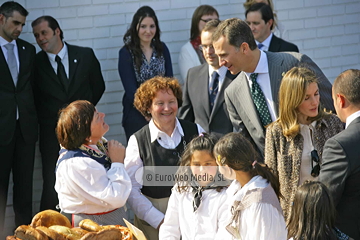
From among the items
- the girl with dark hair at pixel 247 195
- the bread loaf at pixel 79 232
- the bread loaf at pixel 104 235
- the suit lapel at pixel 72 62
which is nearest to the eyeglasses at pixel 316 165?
the girl with dark hair at pixel 247 195

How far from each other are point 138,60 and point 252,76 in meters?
1.92

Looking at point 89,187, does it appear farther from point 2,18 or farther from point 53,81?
point 2,18

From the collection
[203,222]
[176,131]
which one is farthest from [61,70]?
[203,222]

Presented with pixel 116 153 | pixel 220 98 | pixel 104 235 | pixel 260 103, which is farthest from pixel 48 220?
pixel 220 98

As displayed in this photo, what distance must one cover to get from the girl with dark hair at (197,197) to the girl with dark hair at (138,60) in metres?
2.27

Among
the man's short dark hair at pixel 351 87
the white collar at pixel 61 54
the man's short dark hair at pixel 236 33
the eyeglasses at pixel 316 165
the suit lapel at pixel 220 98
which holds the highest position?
the man's short dark hair at pixel 236 33

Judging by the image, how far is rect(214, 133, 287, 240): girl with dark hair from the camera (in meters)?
3.21

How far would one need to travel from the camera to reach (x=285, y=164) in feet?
12.3

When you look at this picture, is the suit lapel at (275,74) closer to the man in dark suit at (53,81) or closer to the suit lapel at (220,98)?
the suit lapel at (220,98)

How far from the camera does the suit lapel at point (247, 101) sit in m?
4.27

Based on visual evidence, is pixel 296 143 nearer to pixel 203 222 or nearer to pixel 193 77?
pixel 203 222

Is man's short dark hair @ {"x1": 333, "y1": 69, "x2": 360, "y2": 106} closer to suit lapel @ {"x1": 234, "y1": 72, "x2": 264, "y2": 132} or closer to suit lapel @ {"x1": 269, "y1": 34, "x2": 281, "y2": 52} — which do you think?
suit lapel @ {"x1": 234, "y1": 72, "x2": 264, "y2": 132}

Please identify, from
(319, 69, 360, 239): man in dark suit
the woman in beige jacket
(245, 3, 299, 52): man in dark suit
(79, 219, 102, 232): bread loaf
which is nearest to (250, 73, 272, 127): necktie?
the woman in beige jacket

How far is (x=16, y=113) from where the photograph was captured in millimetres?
5688
